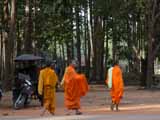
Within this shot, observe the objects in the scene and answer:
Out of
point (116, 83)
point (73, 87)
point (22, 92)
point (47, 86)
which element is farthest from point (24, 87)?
point (73, 87)

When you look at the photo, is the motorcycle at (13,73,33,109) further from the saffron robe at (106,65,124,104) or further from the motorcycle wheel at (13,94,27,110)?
the saffron robe at (106,65,124,104)

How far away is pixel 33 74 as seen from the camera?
77.9ft

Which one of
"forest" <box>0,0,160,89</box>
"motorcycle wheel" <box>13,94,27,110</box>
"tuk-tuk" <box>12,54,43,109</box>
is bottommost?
"motorcycle wheel" <box>13,94,27,110</box>

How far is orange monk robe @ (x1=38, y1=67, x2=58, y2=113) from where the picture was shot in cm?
1800

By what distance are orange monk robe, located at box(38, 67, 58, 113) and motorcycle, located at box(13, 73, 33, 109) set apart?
4.37m

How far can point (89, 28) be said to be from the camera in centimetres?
5519

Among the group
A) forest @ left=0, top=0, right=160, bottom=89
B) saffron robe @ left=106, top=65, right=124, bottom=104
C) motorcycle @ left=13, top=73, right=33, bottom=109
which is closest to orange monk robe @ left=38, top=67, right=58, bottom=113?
saffron robe @ left=106, top=65, right=124, bottom=104

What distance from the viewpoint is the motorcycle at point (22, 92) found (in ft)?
73.6

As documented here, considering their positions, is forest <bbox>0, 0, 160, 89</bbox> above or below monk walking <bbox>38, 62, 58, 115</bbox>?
above

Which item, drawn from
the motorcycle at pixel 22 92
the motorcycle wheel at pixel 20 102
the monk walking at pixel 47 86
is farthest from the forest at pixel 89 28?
the monk walking at pixel 47 86

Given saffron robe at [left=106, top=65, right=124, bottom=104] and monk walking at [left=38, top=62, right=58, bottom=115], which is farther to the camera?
saffron robe at [left=106, top=65, right=124, bottom=104]

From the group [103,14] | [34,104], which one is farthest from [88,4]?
[34,104]

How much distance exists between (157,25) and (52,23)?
36.5ft

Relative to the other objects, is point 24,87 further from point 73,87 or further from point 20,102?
point 73,87
